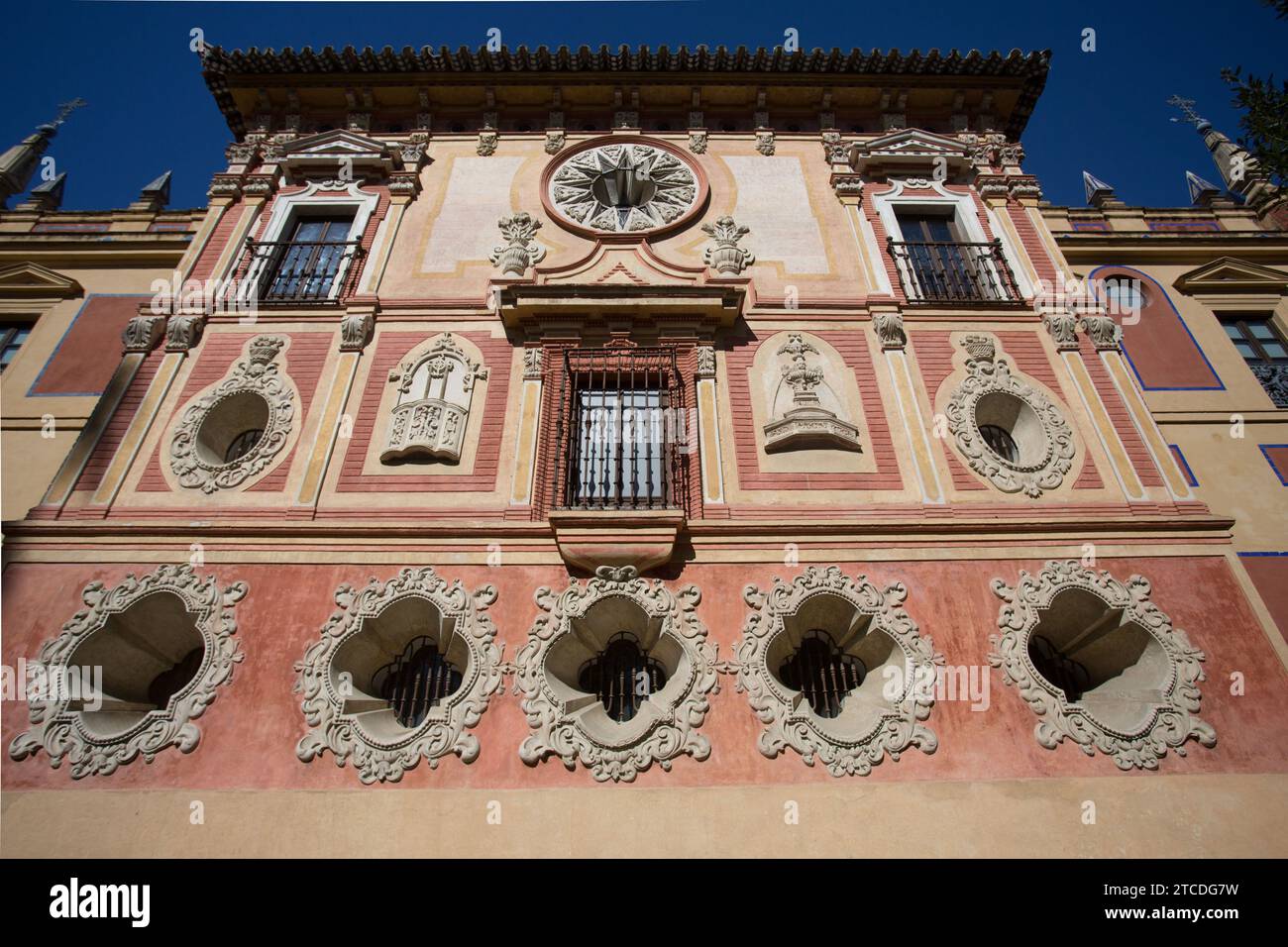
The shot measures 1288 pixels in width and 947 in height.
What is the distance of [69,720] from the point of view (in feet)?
24.7

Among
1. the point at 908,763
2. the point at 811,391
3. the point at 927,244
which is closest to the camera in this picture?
the point at 908,763

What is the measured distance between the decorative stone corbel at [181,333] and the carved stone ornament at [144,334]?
119 mm

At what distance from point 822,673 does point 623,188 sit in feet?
31.0

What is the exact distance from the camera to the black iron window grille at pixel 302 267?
1151 centimetres

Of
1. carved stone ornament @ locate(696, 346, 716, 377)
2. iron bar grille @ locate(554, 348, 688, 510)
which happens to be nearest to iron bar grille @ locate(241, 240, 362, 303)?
iron bar grille @ locate(554, 348, 688, 510)

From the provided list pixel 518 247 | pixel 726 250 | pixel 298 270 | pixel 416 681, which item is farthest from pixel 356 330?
pixel 726 250

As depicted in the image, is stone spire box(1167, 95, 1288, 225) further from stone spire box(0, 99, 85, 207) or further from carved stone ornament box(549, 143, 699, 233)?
stone spire box(0, 99, 85, 207)

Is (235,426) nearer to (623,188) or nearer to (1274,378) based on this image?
(623,188)

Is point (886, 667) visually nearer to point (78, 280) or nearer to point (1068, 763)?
point (1068, 763)

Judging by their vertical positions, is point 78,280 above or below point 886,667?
above

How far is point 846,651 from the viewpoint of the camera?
8461 millimetres

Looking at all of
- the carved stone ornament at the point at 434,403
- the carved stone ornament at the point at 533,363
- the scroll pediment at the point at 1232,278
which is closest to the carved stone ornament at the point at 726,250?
the carved stone ornament at the point at 533,363
